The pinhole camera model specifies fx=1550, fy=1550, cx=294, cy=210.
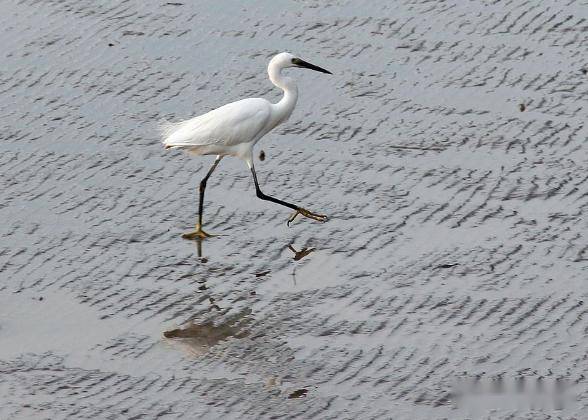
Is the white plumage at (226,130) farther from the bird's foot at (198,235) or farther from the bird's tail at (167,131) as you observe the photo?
the bird's foot at (198,235)

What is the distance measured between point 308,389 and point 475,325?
4.79ft

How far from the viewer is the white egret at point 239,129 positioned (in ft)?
41.5

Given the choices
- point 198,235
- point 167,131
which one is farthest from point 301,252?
point 167,131

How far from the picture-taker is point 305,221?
12.5 metres

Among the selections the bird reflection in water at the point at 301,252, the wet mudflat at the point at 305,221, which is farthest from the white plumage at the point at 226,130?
the bird reflection in water at the point at 301,252

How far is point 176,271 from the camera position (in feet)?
38.4

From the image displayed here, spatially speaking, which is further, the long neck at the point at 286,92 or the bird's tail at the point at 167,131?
the long neck at the point at 286,92

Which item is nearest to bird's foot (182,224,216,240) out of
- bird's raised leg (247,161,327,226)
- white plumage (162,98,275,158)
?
bird's raised leg (247,161,327,226)

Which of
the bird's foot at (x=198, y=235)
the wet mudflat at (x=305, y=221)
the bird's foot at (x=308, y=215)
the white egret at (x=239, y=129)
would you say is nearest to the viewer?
the wet mudflat at (x=305, y=221)

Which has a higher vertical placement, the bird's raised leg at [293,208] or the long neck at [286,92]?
the long neck at [286,92]

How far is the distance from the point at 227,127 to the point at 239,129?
4.0 inches

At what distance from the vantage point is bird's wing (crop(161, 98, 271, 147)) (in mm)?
12641

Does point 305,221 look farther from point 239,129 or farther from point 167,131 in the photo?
point 167,131

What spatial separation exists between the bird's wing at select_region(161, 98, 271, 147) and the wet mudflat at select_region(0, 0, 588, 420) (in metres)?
0.58
